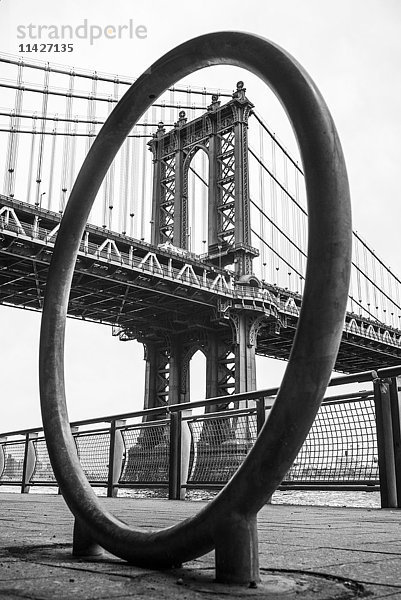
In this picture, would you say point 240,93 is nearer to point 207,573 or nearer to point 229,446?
point 229,446

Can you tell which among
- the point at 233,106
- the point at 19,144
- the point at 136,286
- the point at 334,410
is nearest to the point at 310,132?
the point at 334,410

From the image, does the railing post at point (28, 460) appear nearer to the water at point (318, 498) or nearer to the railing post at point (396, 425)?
the water at point (318, 498)

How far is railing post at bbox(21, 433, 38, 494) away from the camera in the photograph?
7.27 metres

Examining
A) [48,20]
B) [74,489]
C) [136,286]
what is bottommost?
[74,489]

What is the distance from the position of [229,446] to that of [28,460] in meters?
3.66

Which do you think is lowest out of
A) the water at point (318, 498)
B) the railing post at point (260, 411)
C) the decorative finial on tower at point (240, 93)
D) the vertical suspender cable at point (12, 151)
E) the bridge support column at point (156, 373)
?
the water at point (318, 498)

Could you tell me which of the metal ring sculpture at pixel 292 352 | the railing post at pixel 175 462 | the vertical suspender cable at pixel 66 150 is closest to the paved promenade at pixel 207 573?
the metal ring sculpture at pixel 292 352

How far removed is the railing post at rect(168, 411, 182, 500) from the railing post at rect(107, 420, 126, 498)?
755mm

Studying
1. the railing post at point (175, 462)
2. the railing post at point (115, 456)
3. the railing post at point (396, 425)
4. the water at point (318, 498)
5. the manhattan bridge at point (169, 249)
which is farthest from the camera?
the manhattan bridge at point (169, 249)

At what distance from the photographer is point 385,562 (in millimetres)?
1183

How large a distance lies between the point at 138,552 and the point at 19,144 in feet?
107

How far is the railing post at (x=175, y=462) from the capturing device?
16.4 feet

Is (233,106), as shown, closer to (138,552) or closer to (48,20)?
(48,20)

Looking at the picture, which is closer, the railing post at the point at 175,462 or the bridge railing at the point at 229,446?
the bridge railing at the point at 229,446
